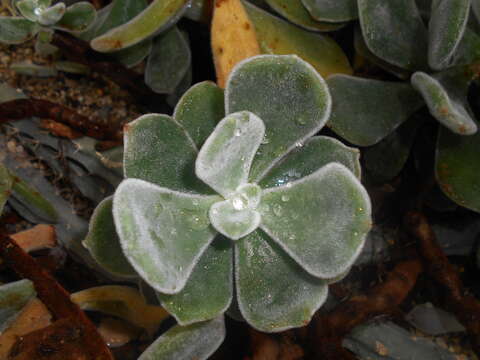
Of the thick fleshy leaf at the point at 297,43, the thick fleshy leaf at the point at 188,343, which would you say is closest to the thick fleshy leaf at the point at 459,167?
the thick fleshy leaf at the point at 297,43

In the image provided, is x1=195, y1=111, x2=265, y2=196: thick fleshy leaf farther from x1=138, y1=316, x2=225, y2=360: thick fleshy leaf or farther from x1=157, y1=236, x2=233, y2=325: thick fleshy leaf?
x1=138, y1=316, x2=225, y2=360: thick fleshy leaf

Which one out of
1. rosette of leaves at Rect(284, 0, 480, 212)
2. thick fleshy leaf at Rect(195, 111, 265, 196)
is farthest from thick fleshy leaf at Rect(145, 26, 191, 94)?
thick fleshy leaf at Rect(195, 111, 265, 196)

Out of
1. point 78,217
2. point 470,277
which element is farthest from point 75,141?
point 470,277

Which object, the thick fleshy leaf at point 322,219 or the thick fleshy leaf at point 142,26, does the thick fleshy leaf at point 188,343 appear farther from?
the thick fleshy leaf at point 142,26

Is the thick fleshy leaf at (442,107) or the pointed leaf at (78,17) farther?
the pointed leaf at (78,17)

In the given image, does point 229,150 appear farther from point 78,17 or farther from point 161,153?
point 78,17

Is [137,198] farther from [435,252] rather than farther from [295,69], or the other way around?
[435,252]
